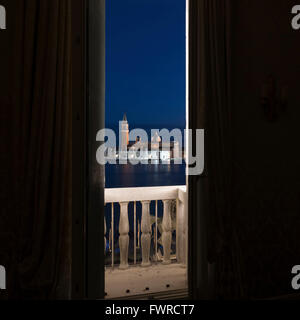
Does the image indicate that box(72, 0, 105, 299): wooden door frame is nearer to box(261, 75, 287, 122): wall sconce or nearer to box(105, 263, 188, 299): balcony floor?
box(105, 263, 188, 299): balcony floor

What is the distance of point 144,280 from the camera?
2252 mm

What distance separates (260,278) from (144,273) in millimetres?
1144

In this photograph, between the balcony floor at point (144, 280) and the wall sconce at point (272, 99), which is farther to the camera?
the balcony floor at point (144, 280)

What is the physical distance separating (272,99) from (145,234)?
1855 millimetres

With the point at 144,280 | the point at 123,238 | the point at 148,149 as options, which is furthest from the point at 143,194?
the point at 148,149

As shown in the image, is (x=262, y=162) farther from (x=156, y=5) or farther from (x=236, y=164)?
(x=156, y=5)

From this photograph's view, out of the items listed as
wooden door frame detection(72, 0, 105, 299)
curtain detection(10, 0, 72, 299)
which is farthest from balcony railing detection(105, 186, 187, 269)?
curtain detection(10, 0, 72, 299)

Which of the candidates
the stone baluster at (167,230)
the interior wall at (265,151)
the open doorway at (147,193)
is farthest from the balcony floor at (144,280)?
the interior wall at (265,151)

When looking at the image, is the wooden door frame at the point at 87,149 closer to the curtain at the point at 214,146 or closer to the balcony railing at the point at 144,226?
the curtain at the point at 214,146

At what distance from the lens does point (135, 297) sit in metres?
1.92

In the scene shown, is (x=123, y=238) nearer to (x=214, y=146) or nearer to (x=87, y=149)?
(x=87, y=149)

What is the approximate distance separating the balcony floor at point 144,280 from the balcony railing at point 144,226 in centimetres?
10

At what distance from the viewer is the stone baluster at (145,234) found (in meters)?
2.57

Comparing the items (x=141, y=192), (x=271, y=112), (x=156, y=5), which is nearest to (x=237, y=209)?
(x=271, y=112)
